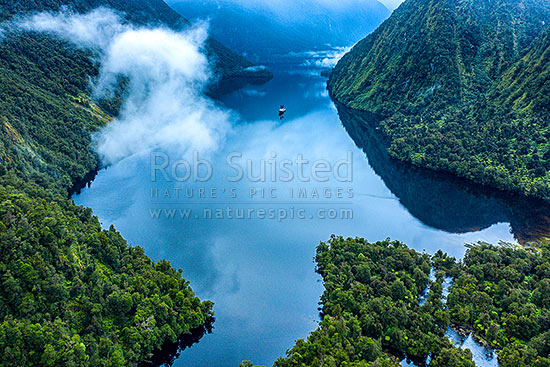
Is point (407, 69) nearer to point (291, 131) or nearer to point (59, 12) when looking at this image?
point (291, 131)

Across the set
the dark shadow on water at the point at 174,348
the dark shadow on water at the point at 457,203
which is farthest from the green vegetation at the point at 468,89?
the dark shadow on water at the point at 174,348

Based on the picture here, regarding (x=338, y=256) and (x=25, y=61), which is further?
(x=25, y=61)

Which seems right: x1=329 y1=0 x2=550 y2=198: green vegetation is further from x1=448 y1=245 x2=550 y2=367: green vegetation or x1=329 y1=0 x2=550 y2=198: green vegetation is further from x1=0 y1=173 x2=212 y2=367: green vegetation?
x1=0 y1=173 x2=212 y2=367: green vegetation

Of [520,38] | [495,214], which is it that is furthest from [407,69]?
[495,214]

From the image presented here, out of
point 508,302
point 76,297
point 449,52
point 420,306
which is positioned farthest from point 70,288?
point 449,52

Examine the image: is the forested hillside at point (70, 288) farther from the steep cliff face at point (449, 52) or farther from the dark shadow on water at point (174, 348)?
the steep cliff face at point (449, 52)

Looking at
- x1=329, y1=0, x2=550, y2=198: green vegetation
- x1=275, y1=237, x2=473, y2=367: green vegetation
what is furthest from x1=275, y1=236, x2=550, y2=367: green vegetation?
x1=329, y1=0, x2=550, y2=198: green vegetation
